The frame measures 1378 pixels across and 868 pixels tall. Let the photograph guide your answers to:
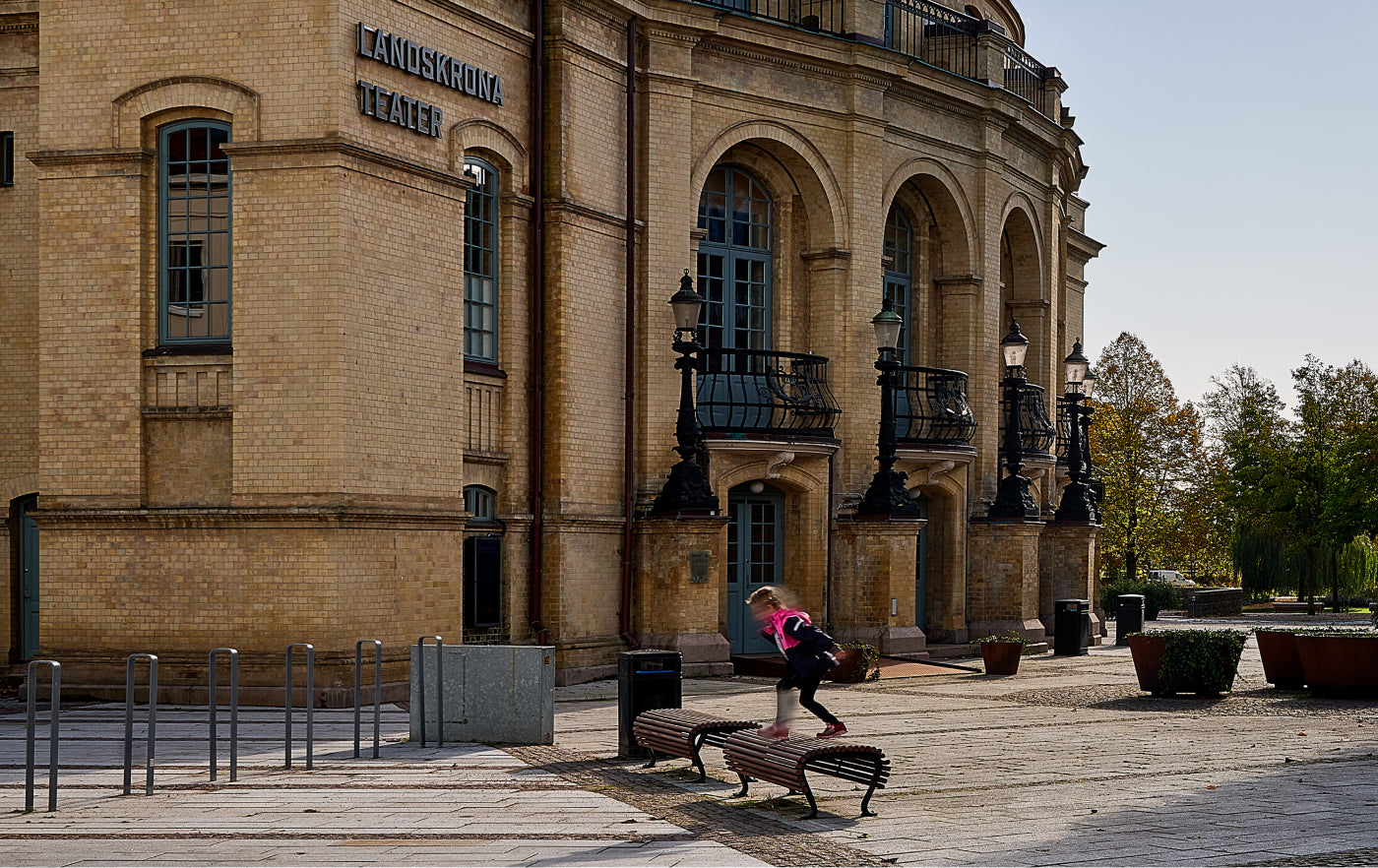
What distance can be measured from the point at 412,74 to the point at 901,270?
1269 centimetres

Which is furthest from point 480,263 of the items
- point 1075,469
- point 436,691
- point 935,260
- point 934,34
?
point 1075,469

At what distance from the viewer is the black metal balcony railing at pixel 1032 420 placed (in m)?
30.9

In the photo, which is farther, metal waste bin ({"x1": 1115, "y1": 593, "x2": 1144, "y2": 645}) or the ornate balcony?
metal waste bin ({"x1": 1115, "y1": 593, "x2": 1144, "y2": 645})

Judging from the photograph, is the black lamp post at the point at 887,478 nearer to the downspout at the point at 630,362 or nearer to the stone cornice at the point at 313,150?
the downspout at the point at 630,362

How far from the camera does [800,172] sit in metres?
25.7

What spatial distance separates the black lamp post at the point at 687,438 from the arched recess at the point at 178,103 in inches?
264

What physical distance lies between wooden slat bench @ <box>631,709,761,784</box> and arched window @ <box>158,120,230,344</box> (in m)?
8.18

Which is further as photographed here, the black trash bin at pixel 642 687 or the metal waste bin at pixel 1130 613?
the metal waste bin at pixel 1130 613

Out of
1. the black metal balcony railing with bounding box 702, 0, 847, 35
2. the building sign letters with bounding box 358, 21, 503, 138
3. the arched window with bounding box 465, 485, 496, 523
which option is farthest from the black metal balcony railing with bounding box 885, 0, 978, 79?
the arched window with bounding box 465, 485, 496, 523

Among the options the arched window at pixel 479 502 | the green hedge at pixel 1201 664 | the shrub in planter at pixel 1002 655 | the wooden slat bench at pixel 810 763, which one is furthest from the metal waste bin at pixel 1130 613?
the wooden slat bench at pixel 810 763

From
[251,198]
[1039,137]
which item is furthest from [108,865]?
[1039,137]

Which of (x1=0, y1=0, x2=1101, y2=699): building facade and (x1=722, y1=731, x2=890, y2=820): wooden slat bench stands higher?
(x1=0, y1=0, x2=1101, y2=699): building facade

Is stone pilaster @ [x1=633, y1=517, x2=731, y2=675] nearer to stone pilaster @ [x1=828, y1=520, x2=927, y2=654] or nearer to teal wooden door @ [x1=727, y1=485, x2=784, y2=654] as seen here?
teal wooden door @ [x1=727, y1=485, x2=784, y2=654]

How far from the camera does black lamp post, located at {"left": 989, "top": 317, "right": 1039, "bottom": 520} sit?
28.8m
